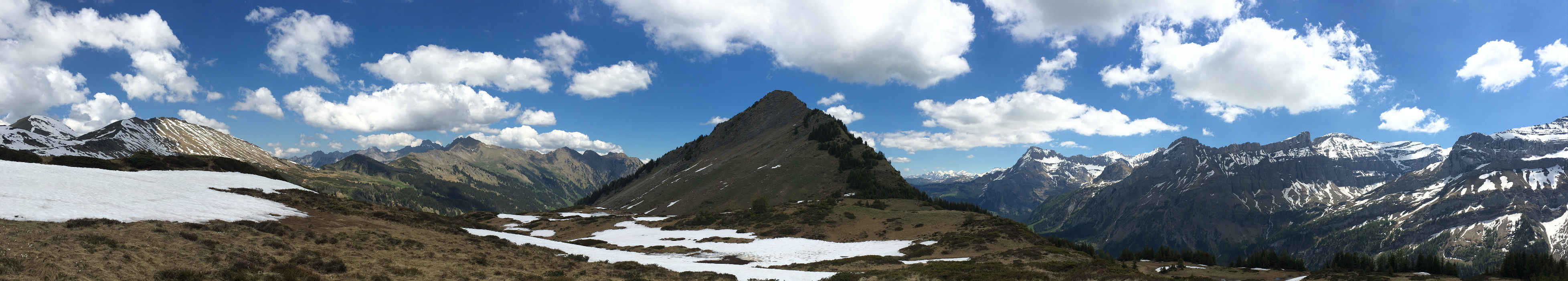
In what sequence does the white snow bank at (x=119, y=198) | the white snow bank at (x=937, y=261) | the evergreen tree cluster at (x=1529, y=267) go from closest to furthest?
the white snow bank at (x=119, y=198) < the evergreen tree cluster at (x=1529, y=267) < the white snow bank at (x=937, y=261)

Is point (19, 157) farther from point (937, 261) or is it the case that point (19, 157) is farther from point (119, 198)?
point (937, 261)

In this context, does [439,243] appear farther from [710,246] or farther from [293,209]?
[710,246]

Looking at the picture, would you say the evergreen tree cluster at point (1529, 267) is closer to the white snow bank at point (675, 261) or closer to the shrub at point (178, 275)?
the white snow bank at point (675, 261)

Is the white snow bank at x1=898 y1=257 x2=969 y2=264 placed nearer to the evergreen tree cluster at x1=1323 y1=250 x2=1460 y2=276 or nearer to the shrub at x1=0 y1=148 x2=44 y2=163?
the evergreen tree cluster at x1=1323 y1=250 x2=1460 y2=276

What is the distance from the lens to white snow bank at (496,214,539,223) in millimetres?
94188

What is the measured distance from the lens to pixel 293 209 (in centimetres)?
3359

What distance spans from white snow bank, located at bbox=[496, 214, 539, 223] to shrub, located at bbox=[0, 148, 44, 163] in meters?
56.2

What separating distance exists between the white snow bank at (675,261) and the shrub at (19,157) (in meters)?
25.3

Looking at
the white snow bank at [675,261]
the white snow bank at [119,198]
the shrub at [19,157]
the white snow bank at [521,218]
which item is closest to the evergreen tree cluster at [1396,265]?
the white snow bank at [675,261]

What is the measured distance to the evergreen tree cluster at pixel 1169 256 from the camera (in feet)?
154

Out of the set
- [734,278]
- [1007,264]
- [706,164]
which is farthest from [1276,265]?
[706,164]

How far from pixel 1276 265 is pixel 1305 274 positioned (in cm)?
573

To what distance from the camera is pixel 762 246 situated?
5509 cm

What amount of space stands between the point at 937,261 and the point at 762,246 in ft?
61.3
